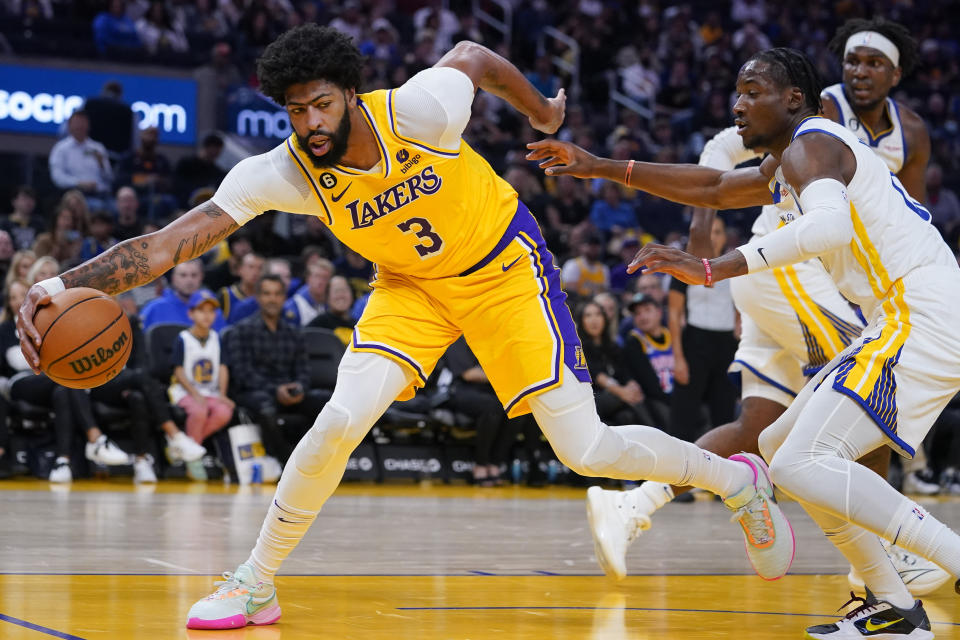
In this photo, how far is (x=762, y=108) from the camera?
429 cm

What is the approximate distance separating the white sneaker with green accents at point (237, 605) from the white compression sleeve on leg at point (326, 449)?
0.05 metres

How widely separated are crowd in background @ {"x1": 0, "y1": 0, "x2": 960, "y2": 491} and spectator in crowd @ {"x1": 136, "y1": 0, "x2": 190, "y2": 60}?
28 millimetres

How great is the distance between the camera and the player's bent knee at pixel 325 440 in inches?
157

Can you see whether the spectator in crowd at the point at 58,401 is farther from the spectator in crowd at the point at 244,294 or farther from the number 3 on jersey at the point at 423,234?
the number 3 on jersey at the point at 423,234

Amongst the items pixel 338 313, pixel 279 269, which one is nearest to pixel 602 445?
pixel 338 313

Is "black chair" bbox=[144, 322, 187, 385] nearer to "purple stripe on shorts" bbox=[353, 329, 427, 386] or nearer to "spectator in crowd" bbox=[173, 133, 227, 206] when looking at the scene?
"spectator in crowd" bbox=[173, 133, 227, 206]

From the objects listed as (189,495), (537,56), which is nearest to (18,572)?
(189,495)

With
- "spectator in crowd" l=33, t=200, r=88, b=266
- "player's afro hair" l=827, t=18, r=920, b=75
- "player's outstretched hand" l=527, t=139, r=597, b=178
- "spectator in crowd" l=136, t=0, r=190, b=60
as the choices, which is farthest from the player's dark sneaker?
"spectator in crowd" l=136, t=0, r=190, b=60

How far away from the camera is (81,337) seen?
379 cm

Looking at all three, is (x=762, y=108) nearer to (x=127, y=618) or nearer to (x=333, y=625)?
(x=333, y=625)

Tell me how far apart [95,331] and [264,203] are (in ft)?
2.25

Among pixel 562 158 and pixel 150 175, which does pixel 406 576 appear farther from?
pixel 150 175

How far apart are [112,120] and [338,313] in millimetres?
4538

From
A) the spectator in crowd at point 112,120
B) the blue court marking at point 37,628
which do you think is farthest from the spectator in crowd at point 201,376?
the blue court marking at point 37,628
